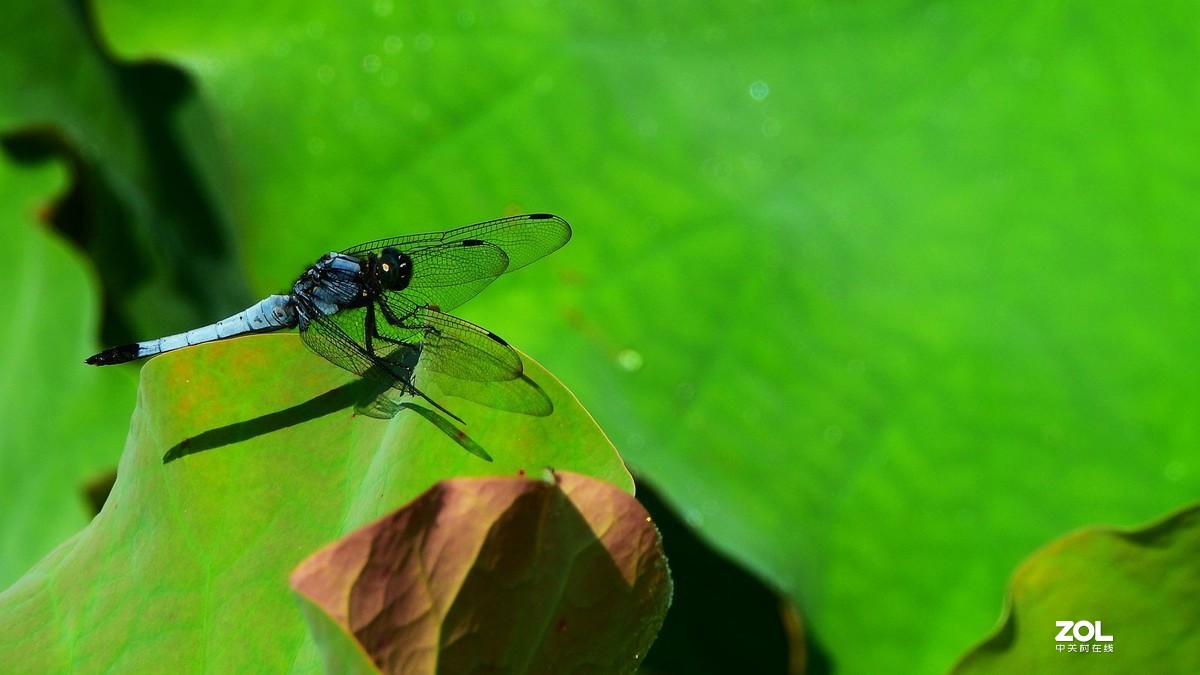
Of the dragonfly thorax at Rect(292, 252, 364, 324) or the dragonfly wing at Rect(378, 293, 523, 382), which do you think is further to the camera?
the dragonfly thorax at Rect(292, 252, 364, 324)

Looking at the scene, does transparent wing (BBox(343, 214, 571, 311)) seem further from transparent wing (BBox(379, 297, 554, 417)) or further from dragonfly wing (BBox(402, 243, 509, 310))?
transparent wing (BBox(379, 297, 554, 417))

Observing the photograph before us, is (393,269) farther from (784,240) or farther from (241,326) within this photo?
(784,240)

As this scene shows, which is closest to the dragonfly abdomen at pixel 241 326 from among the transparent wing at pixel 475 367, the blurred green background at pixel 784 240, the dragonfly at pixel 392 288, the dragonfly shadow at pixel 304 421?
the dragonfly at pixel 392 288

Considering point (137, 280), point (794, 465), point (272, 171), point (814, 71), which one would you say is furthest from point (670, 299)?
point (137, 280)

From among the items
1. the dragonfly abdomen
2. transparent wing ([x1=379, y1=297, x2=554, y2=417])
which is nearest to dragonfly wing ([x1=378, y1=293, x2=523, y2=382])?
transparent wing ([x1=379, y1=297, x2=554, y2=417])

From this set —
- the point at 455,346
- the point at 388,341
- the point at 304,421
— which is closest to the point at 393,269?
the point at 388,341

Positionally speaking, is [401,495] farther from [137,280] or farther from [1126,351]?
[137,280]

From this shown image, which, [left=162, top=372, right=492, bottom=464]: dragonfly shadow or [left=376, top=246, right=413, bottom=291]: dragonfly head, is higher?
[left=376, top=246, right=413, bottom=291]: dragonfly head
